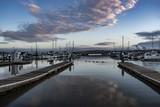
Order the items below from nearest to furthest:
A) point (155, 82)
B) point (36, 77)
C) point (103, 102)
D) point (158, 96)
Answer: point (103, 102)
point (158, 96)
point (155, 82)
point (36, 77)

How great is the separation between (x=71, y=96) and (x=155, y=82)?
7.88 metres

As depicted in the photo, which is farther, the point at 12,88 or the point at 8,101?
the point at 12,88

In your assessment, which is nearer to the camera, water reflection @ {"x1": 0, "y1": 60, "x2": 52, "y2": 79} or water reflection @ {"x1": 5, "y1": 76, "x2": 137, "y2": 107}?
water reflection @ {"x1": 5, "y1": 76, "x2": 137, "y2": 107}

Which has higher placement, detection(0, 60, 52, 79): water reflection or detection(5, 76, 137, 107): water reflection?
detection(0, 60, 52, 79): water reflection

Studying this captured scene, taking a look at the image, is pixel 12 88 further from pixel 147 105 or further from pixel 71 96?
pixel 147 105

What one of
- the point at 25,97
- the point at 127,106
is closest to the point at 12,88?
the point at 25,97

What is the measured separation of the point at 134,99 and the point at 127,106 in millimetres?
2040

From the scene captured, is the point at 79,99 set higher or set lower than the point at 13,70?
lower

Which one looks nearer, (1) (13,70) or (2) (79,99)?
(2) (79,99)

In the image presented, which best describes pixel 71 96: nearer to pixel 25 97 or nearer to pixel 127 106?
pixel 25 97

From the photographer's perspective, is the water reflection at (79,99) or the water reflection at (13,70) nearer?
the water reflection at (79,99)

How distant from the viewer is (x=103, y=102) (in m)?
14.0

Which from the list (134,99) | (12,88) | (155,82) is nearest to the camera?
(134,99)

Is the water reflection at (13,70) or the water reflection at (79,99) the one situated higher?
the water reflection at (13,70)
